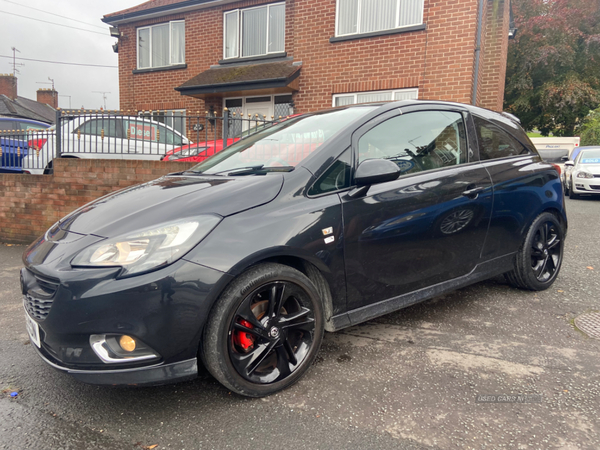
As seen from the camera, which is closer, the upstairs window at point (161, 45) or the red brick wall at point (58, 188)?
the red brick wall at point (58, 188)

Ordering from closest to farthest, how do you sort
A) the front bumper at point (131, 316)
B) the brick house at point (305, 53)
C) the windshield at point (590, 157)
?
the front bumper at point (131, 316) < the brick house at point (305, 53) < the windshield at point (590, 157)

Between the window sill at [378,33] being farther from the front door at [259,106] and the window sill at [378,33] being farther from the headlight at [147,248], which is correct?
the headlight at [147,248]

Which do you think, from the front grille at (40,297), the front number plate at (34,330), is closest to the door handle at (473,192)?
the front grille at (40,297)

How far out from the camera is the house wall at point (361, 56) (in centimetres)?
902

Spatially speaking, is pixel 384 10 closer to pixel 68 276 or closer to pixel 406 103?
pixel 406 103

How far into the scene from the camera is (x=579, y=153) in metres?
13.1

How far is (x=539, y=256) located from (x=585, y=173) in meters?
10.3

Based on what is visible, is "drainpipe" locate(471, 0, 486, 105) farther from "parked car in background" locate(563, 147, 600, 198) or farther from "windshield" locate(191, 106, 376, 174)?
"windshield" locate(191, 106, 376, 174)

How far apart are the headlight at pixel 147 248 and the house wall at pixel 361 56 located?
8.34m

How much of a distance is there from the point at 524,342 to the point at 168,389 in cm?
234

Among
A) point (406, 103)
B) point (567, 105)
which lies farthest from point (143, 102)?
point (567, 105)

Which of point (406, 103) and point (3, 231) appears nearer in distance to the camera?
point (406, 103)

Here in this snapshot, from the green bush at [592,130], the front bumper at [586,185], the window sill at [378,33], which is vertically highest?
the window sill at [378,33]

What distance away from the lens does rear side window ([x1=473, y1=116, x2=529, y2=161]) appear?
3.44 m
